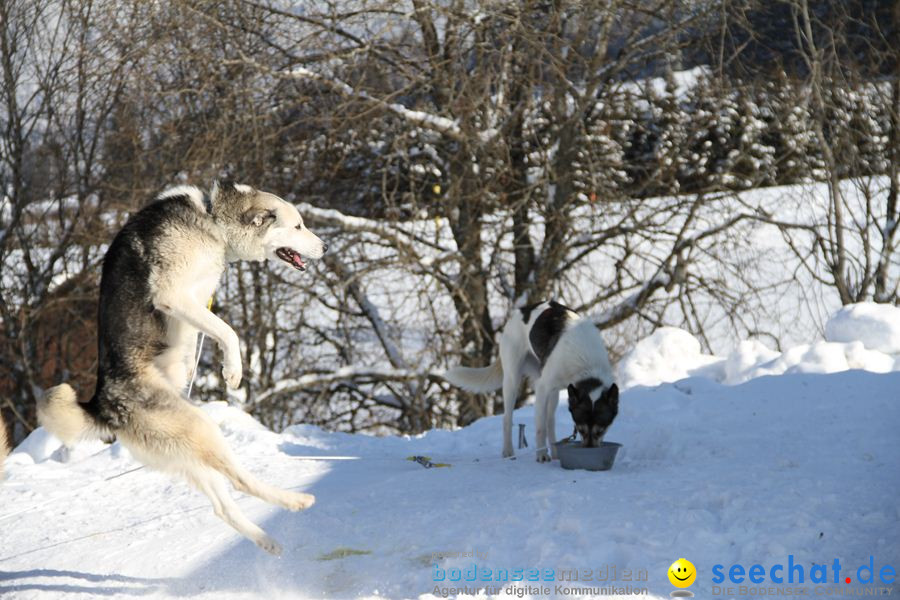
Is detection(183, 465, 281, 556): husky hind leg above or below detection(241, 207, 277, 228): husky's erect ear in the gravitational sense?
below

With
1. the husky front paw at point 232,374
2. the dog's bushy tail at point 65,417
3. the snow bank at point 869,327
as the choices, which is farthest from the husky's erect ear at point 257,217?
the snow bank at point 869,327

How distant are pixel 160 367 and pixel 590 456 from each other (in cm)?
256

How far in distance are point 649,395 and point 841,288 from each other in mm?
4072

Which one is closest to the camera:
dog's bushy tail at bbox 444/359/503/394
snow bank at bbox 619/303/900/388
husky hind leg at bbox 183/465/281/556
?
husky hind leg at bbox 183/465/281/556

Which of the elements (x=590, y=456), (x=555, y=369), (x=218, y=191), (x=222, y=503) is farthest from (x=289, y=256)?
(x=555, y=369)

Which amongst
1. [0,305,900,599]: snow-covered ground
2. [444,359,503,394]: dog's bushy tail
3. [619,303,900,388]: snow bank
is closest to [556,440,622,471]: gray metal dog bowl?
[0,305,900,599]: snow-covered ground

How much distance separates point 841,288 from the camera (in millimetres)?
10250

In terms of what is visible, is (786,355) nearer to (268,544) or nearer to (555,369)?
(555,369)

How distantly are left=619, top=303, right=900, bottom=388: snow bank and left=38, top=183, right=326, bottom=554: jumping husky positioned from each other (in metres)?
4.85

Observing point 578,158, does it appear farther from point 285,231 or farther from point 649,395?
point 285,231

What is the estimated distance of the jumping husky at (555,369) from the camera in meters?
5.66

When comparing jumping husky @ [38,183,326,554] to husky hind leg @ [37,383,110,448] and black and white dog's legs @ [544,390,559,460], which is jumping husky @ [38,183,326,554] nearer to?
husky hind leg @ [37,383,110,448]

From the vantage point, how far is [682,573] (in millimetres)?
3580

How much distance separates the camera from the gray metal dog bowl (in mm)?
5375
